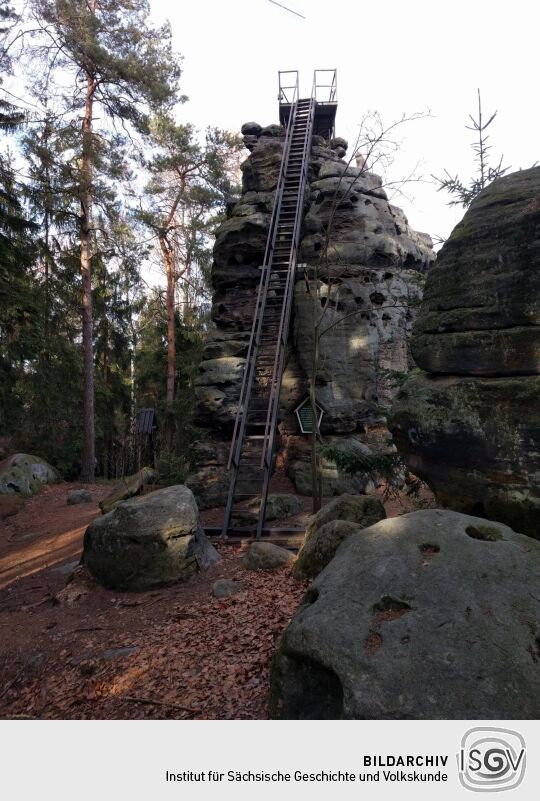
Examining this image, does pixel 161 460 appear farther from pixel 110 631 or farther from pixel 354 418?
pixel 110 631

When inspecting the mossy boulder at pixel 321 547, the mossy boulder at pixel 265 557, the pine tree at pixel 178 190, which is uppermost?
the pine tree at pixel 178 190

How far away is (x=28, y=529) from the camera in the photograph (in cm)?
1106

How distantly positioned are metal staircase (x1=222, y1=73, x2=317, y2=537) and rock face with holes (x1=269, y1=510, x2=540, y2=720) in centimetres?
502

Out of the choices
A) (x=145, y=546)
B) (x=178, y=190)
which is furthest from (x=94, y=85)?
(x=145, y=546)

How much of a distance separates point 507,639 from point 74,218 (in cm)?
1751

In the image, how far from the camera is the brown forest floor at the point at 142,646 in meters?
3.95

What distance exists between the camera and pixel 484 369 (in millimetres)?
4711

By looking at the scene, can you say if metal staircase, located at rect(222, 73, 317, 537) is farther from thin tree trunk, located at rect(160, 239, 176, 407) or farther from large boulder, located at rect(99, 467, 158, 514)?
thin tree trunk, located at rect(160, 239, 176, 407)

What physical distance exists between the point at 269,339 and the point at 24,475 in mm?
9177
